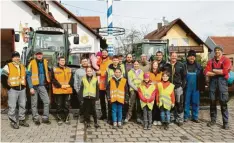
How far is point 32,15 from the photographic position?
24.1 meters

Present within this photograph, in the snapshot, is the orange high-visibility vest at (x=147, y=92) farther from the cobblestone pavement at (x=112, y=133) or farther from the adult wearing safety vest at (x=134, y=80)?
the cobblestone pavement at (x=112, y=133)

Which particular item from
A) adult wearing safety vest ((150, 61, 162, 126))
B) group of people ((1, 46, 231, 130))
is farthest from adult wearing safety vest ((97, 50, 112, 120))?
adult wearing safety vest ((150, 61, 162, 126))

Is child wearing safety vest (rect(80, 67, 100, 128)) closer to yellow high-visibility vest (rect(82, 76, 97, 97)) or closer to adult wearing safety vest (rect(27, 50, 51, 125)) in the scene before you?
yellow high-visibility vest (rect(82, 76, 97, 97))

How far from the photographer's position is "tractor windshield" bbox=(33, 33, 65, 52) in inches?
468

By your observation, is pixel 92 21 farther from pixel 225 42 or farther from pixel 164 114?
pixel 164 114

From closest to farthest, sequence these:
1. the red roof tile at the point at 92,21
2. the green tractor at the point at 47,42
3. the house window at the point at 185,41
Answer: the green tractor at the point at 47,42, the house window at the point at 185,41, the red roof tile at the point at 92,21

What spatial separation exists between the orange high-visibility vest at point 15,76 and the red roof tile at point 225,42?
140ft

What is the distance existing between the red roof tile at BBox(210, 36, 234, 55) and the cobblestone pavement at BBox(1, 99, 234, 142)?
135ft

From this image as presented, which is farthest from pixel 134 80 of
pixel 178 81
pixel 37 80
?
pixel 37 80

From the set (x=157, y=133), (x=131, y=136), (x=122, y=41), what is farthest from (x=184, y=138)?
(x=122, y=41)

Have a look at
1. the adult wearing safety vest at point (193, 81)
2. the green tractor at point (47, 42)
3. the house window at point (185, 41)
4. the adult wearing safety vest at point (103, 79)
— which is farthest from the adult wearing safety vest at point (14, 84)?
the house window at point (185, 41)

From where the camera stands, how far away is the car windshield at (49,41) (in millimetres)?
11898

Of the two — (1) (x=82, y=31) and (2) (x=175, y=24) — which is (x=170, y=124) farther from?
(2) (x=175, y=24)

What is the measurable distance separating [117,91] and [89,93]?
716 millimetres
